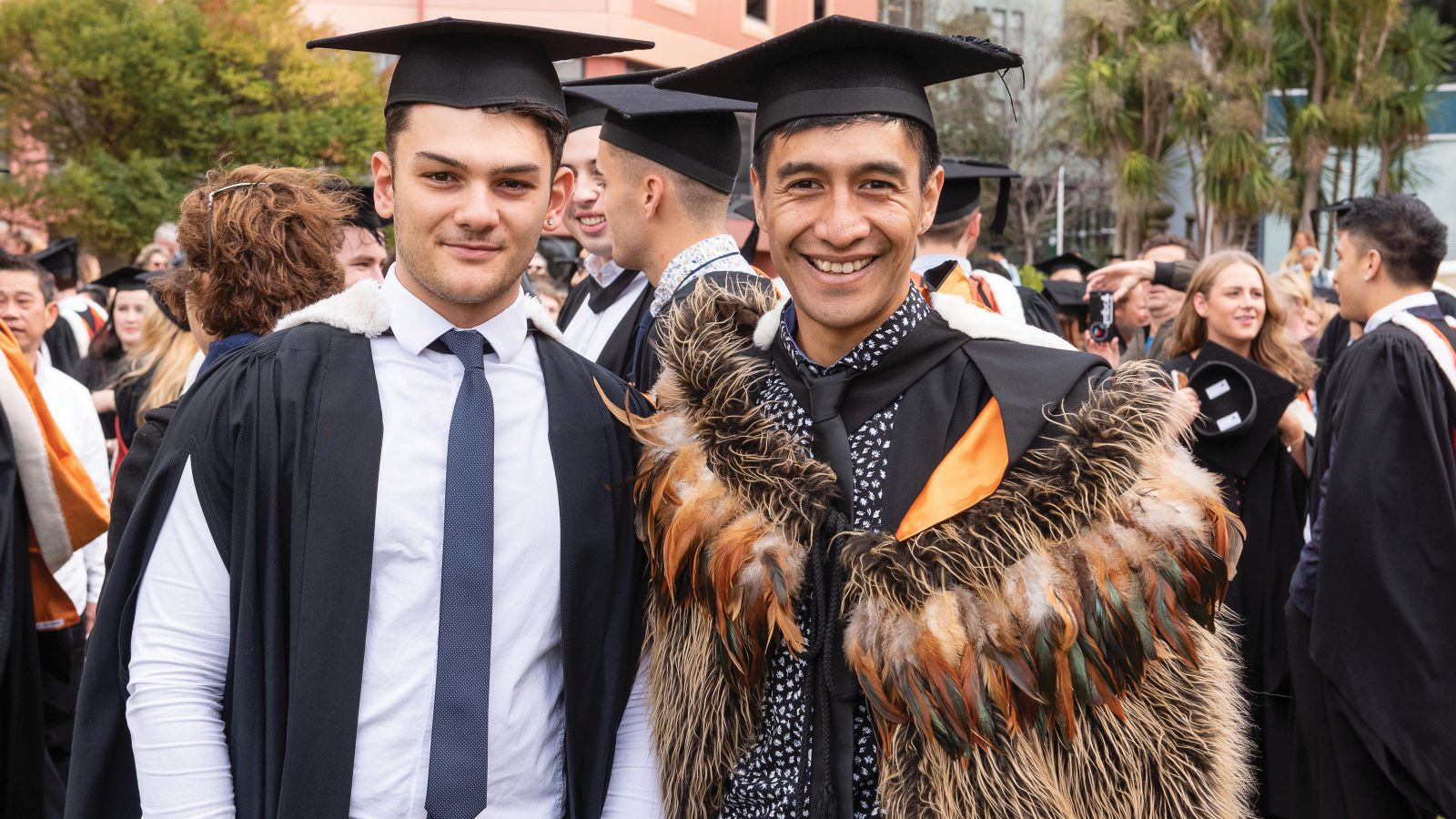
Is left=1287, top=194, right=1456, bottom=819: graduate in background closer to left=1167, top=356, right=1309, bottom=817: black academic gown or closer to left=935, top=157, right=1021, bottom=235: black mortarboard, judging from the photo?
left=1167, top=356, right=1309, bottom=817: black academic gown

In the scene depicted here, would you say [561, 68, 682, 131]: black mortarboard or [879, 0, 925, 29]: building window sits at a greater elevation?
[879, 0, 925, 29]: building window

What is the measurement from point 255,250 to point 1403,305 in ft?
13.7

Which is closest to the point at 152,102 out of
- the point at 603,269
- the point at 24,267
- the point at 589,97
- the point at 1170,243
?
the point at 24,267

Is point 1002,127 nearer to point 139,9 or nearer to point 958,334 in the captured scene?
point 139,9

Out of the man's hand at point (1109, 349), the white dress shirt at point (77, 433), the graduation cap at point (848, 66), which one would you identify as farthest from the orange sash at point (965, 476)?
the man's hand at point (1109, 349)

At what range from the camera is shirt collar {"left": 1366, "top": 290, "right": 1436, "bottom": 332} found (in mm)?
4902

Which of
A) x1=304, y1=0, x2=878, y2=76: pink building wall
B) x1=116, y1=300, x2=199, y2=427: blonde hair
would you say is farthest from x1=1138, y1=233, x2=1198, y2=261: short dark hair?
x1=304, y1=0, x2=878, y2=76: pink building wall

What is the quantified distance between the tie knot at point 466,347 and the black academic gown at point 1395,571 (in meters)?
3.49

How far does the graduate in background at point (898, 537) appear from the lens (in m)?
2.03

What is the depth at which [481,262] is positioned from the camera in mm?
2221

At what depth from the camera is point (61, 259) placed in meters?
8.20

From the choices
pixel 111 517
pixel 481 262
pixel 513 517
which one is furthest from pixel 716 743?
pixel 111 517

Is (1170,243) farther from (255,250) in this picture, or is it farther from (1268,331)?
(255,250)

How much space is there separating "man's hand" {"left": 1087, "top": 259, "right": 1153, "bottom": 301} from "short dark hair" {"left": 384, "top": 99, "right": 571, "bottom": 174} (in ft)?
12.7
